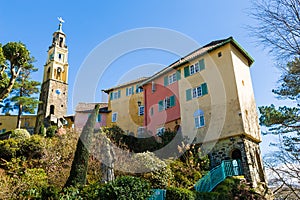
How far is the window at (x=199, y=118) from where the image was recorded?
67.4 feet

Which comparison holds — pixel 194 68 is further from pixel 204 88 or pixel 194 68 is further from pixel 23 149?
pixel 23 149

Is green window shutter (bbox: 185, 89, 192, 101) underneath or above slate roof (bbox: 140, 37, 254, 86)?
underneath

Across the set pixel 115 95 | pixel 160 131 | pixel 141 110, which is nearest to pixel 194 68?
pixel 160 131

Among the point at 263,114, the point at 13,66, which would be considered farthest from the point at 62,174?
the point at 263,114

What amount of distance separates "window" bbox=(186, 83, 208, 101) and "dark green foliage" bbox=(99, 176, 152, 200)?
40.1 feet

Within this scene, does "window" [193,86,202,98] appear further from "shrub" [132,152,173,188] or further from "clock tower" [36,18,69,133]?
"clock tower" [36,18,69,133]

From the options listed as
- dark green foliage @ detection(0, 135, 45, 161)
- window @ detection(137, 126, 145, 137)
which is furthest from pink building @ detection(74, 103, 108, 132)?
dark green foliage @ detection(0, 135, 45, 161)

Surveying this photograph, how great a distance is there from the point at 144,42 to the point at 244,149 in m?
11.4

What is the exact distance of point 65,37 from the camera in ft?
174

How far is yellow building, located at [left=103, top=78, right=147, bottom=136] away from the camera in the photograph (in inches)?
1184

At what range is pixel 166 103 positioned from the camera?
25469 mm

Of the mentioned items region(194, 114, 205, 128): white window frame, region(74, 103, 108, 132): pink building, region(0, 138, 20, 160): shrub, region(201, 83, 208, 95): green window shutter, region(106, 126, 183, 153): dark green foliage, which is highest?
region(74, 103, 108, 132): pink building

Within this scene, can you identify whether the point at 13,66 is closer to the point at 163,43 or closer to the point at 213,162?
the point at 163,43

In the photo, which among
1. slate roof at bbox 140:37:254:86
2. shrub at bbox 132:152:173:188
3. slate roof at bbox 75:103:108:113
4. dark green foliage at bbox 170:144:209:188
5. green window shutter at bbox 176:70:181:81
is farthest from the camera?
slate roof at bbox 75:103:108:113
